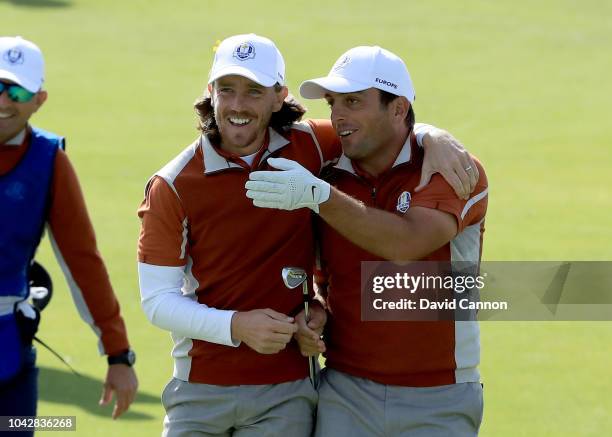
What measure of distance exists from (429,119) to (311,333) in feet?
42.0

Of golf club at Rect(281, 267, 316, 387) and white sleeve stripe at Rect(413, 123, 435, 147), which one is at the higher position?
white sleeve stripe at Rect(413, 123, 435, 147)

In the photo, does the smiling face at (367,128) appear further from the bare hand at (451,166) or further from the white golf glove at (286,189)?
the white golf glove at (286,189)

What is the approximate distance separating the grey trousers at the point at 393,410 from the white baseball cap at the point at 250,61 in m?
1.23

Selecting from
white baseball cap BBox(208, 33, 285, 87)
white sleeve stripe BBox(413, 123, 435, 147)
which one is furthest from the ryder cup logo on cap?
white sleeve stripe BBox(413, 123, 435, 147)

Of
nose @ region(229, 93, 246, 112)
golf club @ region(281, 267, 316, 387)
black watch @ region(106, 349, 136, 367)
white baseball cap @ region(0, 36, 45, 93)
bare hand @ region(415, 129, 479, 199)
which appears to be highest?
white baseball cap @ region(0, 36, 45, 93)

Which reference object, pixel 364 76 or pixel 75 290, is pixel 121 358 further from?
pixel 364 76

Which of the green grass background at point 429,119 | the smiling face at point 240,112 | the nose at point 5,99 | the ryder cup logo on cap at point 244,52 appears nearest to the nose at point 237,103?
the smiling face at point 240,112

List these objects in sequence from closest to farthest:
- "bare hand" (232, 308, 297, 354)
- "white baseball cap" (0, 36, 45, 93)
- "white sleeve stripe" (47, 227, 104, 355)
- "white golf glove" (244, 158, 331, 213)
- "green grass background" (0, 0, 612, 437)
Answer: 1. "white golf glove" (244, 158, 331, 213)
2. "bare hand" (232, 308, 297, 354)
3. "white baseball cap" (0, 36, 45, 93)
4. "white sleeve stripe" (47, 227, 104, 355)
5. "green grass background" (0, 0, 612, 437)

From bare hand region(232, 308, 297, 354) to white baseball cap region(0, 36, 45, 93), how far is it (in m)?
1.28

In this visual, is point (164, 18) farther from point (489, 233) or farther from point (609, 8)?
point (489, 233)

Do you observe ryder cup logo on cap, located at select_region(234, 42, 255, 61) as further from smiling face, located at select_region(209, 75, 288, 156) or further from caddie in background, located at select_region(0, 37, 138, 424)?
caddie in background, located at select_region(0, 37, 138, 424)

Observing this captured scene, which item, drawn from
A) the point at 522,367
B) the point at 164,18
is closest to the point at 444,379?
the point at 522,367

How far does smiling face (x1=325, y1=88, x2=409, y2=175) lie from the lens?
219 inches

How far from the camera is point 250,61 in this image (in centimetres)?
545
